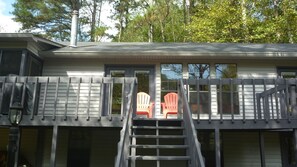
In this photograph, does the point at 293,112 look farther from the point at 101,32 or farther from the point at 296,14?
the point at 101,32

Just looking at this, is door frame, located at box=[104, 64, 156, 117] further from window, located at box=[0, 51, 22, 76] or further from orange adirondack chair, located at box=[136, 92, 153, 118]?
window, located at box=[0, 51, 22, 76]

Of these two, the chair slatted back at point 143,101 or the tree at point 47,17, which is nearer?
the chair slatted back at point 143,101

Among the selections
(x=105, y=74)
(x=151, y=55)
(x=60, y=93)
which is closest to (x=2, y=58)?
(x=60, y=93)

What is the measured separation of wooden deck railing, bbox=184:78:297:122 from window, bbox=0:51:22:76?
15.4ft

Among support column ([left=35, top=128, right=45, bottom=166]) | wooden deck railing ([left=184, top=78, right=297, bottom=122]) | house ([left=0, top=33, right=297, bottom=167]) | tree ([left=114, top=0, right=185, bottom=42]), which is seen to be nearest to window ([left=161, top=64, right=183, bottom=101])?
house ([left=0, top=33, right=297, bottom=167])

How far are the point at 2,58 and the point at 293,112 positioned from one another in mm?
7755

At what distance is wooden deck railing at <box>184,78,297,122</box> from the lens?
22.8 ft

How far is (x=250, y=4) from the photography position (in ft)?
69.4

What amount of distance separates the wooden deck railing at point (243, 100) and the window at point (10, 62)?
4693 millimetres

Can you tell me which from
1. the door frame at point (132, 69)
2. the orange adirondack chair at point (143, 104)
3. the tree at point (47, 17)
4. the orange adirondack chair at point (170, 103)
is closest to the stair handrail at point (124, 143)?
the orange adirondack chair at point (143, 104)

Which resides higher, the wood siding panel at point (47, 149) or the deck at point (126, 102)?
the deck at point (126, 102)

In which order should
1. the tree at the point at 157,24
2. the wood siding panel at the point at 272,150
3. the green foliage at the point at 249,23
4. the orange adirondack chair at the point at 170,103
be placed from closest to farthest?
1. the orange adirondack chair at the point at 170,103
2. the wood siding panel at the point at 272,150
3. the green foliage at the point at 249,23
4. the tree at the point at 157,24

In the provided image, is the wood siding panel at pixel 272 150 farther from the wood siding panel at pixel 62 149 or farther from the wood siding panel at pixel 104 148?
the wood siding panel at pixel 62 149

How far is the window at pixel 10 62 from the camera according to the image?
27.2 feet
